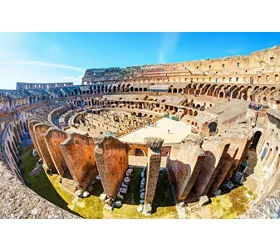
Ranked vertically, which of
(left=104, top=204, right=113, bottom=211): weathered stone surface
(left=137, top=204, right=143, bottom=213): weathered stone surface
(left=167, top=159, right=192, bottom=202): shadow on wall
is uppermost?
(left=167, top=159, right=192, bottom=202): shadow on wall

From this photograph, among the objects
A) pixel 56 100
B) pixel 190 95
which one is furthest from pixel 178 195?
pixel 56 100

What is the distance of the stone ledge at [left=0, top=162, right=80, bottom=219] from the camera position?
452cm

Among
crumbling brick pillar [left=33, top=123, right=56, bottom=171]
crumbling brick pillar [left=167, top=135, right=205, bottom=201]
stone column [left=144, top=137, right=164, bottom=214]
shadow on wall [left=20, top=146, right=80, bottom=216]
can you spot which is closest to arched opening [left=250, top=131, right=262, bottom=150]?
crumbling brick pillar [left=167, top=135, right=205, bottom=201]

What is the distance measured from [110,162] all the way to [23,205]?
14.2 feet

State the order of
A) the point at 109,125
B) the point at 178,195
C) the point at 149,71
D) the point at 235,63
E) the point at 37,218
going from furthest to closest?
the point at 149,71, the point at 235,63, the point at 109,125, the point at 178,195, the point at 37,218

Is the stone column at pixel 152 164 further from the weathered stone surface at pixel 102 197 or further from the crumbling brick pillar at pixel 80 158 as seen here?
the crumbling brick pillar at pixel 80 158

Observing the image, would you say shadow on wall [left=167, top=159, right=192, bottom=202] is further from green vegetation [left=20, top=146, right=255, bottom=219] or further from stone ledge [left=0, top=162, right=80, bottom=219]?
stone ledge [left=0, top=162, right=80, bottom=219]

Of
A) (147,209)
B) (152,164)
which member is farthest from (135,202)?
(152,164)

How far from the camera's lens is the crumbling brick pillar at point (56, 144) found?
396 inches

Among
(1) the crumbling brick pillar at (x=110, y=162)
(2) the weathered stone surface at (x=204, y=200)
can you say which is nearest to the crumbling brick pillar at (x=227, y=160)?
(2) the weathered stone surface at (x=204, y=200)

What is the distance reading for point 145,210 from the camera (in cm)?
833

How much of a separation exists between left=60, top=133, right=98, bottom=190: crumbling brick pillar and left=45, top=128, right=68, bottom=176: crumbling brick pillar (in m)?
2.04

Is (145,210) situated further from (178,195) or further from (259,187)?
(259,187)

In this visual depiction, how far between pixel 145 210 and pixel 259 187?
7.73 metres
